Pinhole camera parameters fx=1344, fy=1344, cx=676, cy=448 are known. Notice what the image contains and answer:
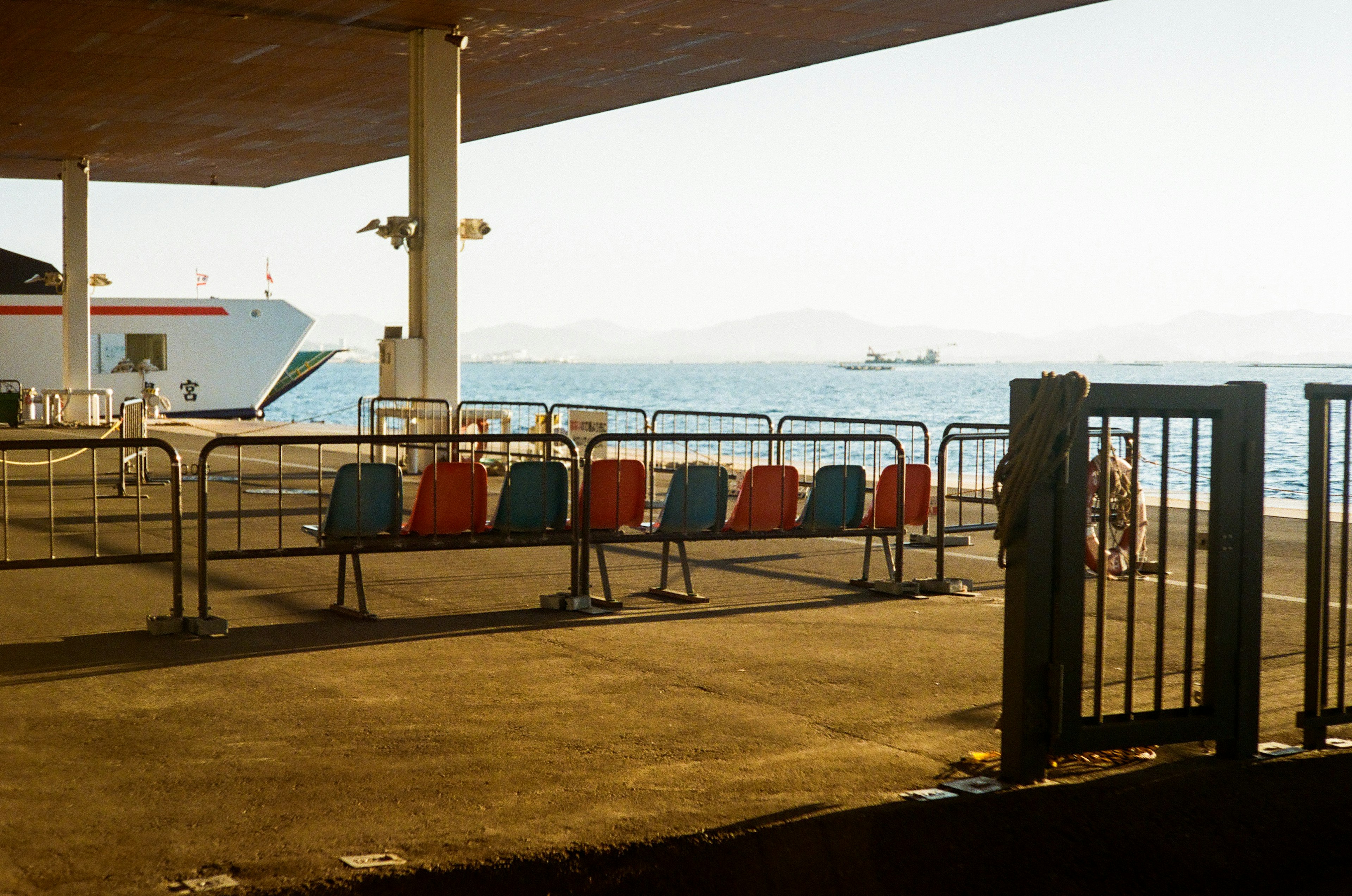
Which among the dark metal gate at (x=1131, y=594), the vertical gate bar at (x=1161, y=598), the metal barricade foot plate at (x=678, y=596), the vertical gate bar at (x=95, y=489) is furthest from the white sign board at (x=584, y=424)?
the vertical gate bar at (x=1161, y=598)

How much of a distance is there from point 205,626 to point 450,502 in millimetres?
1799

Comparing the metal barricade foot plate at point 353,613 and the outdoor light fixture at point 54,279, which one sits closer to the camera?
the metal barricade foot plate at point 353,613

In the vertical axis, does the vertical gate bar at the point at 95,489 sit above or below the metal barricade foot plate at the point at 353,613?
above

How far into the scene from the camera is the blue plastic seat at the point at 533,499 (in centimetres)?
879

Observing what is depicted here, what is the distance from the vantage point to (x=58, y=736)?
5387 mm

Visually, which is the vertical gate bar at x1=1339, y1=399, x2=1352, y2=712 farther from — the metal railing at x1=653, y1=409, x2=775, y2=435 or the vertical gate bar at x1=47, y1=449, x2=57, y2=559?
the vertical gate bar at x1=47, y1=449, x2=57, y2=559

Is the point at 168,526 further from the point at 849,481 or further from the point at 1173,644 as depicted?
the point at 1173,644

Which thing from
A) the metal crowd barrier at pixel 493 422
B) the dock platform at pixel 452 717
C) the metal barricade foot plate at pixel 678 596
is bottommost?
the dock platform at pixel 452 717

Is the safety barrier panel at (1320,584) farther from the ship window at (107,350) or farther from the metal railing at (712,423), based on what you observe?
the ship window at (107,350)

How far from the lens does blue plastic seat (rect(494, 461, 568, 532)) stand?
28.8 feet

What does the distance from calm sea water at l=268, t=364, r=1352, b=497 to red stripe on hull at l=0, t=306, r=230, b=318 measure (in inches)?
228

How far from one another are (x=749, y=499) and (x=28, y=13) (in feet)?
42.2

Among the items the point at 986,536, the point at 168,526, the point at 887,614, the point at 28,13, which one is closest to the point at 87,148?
the point at 28,13

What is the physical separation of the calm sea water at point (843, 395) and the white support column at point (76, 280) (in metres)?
14.0
